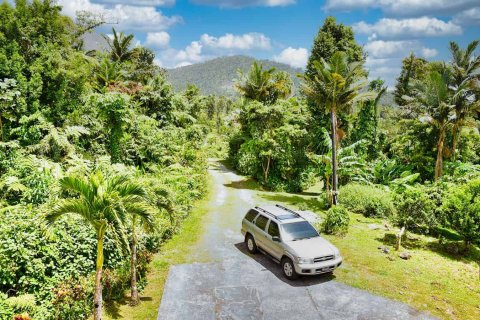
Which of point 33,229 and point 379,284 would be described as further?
point 379,284

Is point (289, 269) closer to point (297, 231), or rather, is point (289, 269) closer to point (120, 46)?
point (297, 231)

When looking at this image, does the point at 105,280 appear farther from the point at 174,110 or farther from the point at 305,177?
the point at 174,110

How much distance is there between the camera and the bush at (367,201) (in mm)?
20938

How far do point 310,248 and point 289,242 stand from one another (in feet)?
2.48

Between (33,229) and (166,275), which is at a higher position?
(33,229)

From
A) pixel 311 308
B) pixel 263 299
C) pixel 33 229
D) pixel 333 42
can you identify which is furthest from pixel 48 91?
pixel 333 42

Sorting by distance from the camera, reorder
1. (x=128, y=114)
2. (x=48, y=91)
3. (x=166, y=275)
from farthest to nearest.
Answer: (x=128, y=114)
(x=48, y=91)
(x=166, y=275)

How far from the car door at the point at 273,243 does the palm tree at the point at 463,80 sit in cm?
1781

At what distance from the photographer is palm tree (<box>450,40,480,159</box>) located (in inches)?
932

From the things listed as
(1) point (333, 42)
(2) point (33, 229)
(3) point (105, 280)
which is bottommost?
(3) point (105, 280)

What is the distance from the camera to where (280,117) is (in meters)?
28.3

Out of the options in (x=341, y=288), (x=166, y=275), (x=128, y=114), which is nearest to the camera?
(x=341, y=288)

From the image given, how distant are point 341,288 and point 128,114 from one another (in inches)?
577

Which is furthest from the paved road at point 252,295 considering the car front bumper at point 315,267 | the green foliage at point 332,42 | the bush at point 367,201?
the green foliage at point 332,42
